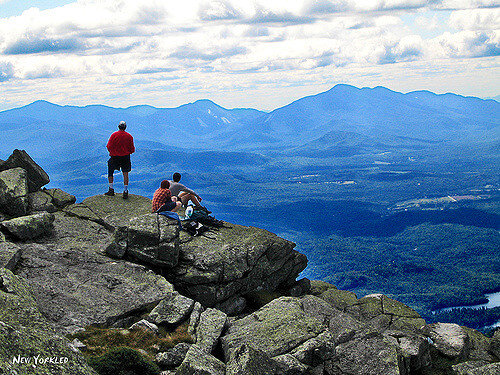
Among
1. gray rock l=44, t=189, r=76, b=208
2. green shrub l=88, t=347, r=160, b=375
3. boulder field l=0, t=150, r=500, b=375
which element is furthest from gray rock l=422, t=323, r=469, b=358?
gray rock l=44, t=189, r=76, b=208

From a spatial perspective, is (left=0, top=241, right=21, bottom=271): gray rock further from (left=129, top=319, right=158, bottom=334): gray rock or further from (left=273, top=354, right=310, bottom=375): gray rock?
(left=273, top=354, right=310, bottom=375): gray rock

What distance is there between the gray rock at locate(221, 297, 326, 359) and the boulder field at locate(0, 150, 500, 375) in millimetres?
57

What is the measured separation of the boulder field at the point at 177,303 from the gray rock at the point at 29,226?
0.07 meters

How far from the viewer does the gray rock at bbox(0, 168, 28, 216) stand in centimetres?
2736

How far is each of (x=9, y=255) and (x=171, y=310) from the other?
27.4 feet

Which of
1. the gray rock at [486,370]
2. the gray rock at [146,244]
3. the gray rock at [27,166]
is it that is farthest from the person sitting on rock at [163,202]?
the gray rock at [486,370]

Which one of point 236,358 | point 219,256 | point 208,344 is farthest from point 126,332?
point 219,256

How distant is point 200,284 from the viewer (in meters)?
24.0

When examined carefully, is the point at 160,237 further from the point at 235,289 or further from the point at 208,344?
the point at 208,344

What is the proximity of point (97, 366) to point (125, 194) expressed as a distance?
22.1 meters

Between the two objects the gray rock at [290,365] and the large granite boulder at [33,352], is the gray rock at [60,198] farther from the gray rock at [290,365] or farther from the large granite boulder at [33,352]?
the gray rock at [290,365]

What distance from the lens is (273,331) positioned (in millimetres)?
16344

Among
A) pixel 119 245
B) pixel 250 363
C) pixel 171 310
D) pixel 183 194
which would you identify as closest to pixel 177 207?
pixel 183 194

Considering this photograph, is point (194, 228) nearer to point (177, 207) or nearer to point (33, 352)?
point (177, 207)
